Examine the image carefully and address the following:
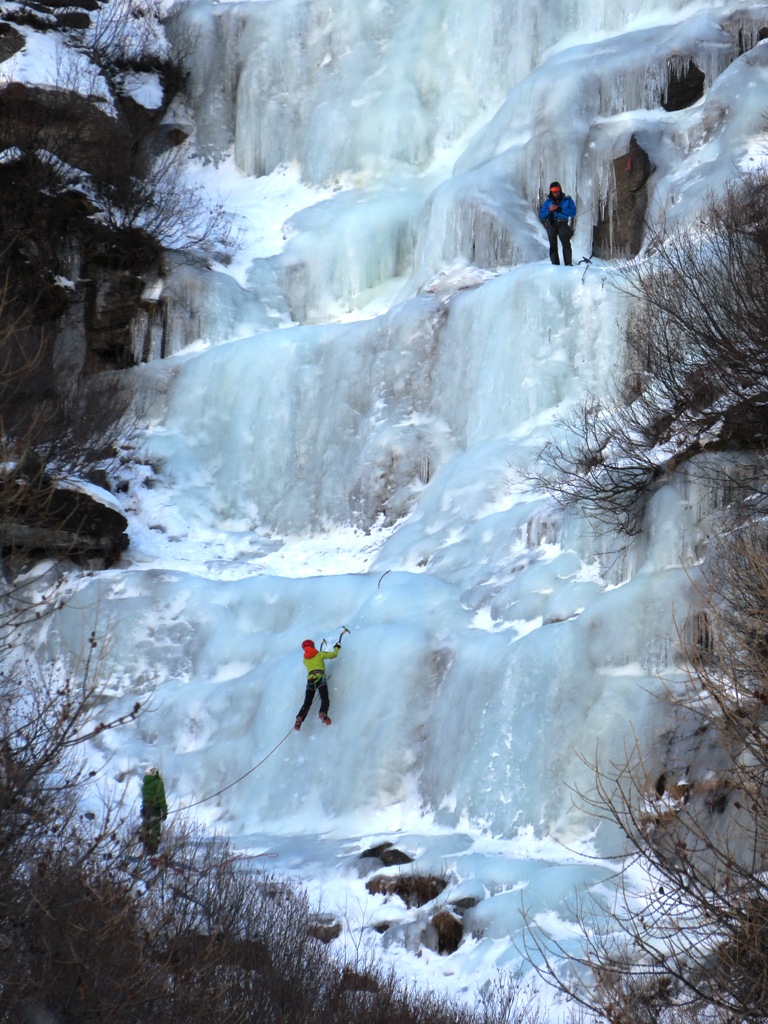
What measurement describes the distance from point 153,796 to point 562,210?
37.3 ft

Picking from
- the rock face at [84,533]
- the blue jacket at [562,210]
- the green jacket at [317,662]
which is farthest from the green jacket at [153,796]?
the blue jacket at [562,210]

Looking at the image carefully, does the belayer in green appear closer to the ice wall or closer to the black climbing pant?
the black climbing pant

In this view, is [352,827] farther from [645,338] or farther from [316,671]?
[645,338]

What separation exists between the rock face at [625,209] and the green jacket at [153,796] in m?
12.2

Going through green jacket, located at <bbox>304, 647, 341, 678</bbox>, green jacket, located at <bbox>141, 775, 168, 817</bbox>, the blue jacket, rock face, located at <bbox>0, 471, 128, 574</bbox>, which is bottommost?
green jacket, located at <bbox>141, 775, 168, 817</bbox>

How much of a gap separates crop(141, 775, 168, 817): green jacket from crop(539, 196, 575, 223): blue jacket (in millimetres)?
11095

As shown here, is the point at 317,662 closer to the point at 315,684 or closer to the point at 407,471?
the point at 315,684

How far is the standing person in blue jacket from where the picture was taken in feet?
67.4

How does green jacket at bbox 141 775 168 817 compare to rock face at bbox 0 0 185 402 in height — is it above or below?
below

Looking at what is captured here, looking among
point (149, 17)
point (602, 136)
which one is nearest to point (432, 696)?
point (602, 136)

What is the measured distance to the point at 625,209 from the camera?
71.7ft

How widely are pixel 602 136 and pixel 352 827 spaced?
42.0 ft

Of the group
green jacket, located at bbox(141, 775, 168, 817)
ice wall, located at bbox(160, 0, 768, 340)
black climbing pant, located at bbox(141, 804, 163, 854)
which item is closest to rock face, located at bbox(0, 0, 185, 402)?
ice wall, located at bbox(160, 0, 768, 340)

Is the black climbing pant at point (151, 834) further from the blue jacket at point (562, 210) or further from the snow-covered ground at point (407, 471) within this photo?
the blue jacket at point (562, 210)
